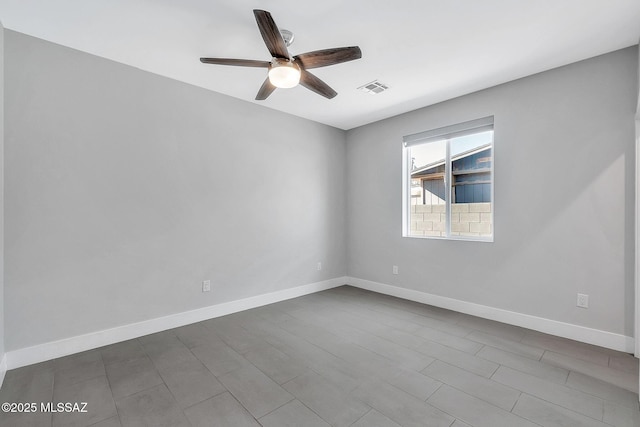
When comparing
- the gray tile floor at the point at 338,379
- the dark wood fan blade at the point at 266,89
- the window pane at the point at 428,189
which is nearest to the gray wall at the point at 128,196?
the gray tile floor at the point at 338,379

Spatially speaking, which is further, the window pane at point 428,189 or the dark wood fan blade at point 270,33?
the window pane at point 428,189

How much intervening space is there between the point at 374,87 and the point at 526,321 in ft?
9.84

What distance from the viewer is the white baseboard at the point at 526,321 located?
2516mm

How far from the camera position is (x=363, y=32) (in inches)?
90.7

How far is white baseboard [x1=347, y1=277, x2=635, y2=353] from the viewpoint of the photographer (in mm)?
2516

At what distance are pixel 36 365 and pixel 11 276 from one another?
2.41ft

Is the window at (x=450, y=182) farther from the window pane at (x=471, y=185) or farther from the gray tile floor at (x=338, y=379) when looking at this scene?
the gray tile floor at (x=338, y=379)

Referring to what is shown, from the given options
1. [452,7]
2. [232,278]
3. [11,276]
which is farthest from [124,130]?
[452,7]

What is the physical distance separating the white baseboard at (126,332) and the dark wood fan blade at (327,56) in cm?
277

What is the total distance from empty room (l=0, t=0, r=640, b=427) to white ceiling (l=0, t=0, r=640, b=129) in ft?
0.07

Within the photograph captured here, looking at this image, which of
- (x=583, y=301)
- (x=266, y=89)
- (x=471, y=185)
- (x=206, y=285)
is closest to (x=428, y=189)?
(x=471, y=185)

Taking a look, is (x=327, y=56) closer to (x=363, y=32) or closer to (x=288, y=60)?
(x=288, y=60)

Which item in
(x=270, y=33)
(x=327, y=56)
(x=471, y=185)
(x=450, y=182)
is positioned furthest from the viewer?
(x=450, y=182)

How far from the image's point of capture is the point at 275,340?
2730 mm
